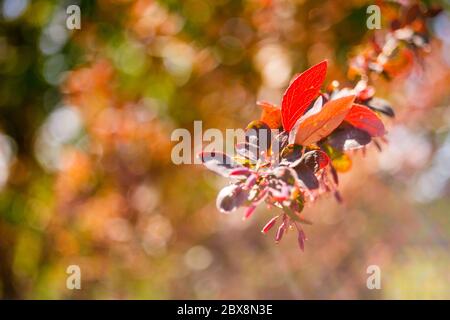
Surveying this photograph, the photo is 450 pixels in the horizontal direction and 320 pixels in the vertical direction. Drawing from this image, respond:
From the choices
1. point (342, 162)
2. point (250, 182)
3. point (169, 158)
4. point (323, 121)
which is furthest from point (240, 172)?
point (169, 158)

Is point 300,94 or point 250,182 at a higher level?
point 300,94

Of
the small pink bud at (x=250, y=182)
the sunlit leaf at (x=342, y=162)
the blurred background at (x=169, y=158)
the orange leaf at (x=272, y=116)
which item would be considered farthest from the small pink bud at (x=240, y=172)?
the blurred background at (x=169, y=158)

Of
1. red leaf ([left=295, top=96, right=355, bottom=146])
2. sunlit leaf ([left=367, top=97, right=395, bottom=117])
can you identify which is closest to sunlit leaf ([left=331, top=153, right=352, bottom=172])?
sunlit leaf ([left=367, top=97, right=395, bottom=117])

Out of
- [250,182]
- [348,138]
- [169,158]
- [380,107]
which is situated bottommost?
[250,182]

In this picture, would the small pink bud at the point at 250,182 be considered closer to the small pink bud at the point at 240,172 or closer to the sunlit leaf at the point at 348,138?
the small pink bud at the point at 240,172

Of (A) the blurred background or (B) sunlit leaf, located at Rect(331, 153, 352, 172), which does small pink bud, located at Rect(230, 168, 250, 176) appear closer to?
(B) sunlit leaf, located at Rect(331, 153, 352, 172)

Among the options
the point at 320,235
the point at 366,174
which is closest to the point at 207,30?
the point at 366,174

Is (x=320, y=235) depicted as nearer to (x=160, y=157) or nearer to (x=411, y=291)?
(x=411, y=291)

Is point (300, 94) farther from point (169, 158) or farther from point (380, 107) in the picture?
point (169, 158)
